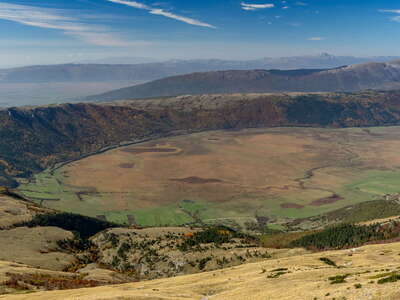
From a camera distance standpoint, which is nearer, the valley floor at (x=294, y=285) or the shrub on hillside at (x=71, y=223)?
the valley floor at (x=294, y=285)

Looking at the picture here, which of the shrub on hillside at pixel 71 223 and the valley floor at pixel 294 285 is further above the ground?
the valley floor at pixel 294 285

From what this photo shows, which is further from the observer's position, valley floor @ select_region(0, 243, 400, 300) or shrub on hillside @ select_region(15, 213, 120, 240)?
shrub on hillside @ select_region(15, 213, 120, 240)

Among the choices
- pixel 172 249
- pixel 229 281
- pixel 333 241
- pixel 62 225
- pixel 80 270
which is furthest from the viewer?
pixel 62 225

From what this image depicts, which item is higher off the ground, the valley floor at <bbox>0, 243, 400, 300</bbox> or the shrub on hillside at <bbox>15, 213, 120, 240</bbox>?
the valley floor at <bbox>0, 243, 400, 300</bbox>

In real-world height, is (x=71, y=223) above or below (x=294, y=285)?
below

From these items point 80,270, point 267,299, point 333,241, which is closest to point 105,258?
point 80,270

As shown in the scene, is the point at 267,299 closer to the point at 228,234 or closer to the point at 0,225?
the point at 228,234

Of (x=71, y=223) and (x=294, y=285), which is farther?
(x=71, y=223)

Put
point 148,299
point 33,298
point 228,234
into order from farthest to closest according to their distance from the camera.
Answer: point 228,234
point 33,298
point 148,299
